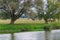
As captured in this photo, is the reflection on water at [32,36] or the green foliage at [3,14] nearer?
the reflection on water at [32,36]

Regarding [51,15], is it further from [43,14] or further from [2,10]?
[2,10]

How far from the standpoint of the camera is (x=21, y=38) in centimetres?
246

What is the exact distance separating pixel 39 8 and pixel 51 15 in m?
1.57

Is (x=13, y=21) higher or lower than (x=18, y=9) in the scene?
lower

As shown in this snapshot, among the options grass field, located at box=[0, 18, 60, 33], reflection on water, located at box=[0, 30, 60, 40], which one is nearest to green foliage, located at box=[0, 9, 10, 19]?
grass field, located at box=[0, 18, 60, 33]

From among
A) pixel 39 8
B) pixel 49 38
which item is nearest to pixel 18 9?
pixel 39 8

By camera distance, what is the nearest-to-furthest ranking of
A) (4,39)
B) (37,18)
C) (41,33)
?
(4,39) < (41,33) < (37,18)

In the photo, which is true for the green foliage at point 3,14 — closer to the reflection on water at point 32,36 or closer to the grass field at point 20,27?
the grass field at point 20,27

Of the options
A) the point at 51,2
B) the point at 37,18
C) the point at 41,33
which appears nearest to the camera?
the point at 41,33

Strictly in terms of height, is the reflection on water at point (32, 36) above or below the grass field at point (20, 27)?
above

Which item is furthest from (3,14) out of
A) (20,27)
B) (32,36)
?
(32,36)

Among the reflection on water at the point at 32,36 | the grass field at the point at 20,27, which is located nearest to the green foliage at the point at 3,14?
the grass field at the point at 20,27

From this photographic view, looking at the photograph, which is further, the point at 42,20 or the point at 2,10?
the point at 42,20

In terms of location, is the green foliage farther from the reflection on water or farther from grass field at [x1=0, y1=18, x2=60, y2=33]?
the reflection on water
